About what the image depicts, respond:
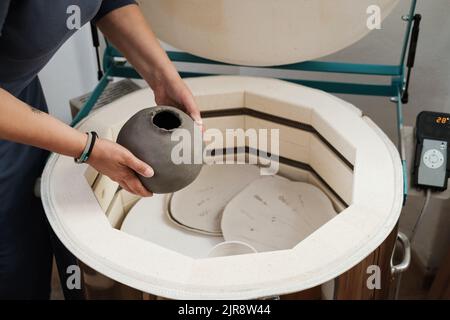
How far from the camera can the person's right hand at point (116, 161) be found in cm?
85

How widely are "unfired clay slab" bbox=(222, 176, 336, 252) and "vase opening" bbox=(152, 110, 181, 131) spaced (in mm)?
311

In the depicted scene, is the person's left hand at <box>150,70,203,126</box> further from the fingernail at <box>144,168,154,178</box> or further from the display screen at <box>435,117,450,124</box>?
the display screen at <box>435,117,450,124</box>

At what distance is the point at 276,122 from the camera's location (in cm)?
123

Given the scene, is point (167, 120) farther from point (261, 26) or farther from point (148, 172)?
point (261, 26)

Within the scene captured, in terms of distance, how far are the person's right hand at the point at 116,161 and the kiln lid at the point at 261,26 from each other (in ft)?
1.47

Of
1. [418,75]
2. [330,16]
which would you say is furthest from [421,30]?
[330,16]

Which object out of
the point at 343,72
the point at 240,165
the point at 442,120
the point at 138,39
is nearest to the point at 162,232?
the point at 240,165

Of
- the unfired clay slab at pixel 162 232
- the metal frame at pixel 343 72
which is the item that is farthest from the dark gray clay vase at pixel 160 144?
the metal frame at pixel 343 72

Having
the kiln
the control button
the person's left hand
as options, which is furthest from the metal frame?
the person's left hand

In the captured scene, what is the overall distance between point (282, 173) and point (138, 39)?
1.60 ft

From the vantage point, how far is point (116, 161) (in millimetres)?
863

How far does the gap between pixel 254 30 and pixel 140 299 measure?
25.8 inches

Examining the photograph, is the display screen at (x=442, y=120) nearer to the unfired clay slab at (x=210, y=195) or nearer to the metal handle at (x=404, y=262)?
the metal handle at (x=404, y=262)

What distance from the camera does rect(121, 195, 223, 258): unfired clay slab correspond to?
111cm
